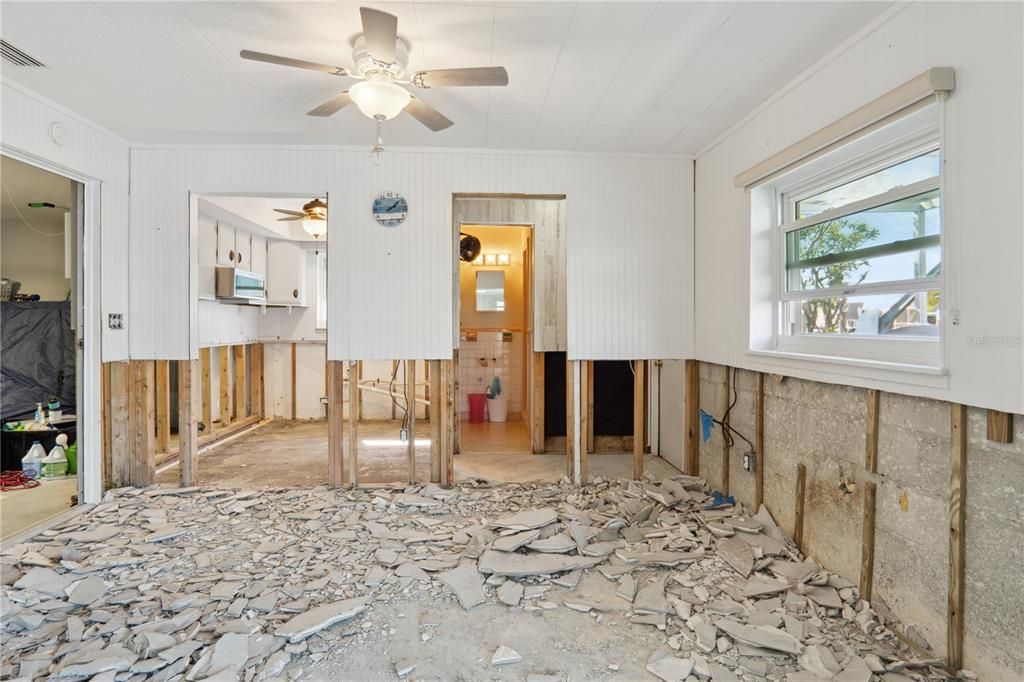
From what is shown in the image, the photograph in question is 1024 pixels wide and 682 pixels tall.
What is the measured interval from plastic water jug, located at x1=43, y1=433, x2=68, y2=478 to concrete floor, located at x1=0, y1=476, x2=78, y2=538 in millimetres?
93

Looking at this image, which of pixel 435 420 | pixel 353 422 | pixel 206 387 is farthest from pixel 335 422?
pixel 206 387

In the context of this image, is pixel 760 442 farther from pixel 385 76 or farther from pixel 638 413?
pixel 385 76

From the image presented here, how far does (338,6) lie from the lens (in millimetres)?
2215

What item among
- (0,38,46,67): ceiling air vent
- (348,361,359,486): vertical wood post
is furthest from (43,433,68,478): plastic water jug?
(0,38,46,67): ceiling air vent

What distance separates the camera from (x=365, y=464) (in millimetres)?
4648

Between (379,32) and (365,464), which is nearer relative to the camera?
(379,32)

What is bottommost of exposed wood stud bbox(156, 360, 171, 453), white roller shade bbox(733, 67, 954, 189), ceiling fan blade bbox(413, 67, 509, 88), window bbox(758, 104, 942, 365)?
exposed wood stud bbox(156, 360, 171, 453)

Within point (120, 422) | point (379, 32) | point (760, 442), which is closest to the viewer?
point (379, 32)

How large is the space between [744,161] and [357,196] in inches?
112

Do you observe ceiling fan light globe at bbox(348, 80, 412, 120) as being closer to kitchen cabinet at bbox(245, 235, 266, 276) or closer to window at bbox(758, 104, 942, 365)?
window at bbox(758, 104, 942, 365)

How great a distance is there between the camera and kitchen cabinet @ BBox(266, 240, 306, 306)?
6.40 meters

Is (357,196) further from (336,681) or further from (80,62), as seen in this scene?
(336,681)

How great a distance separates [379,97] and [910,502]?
3.02 metres

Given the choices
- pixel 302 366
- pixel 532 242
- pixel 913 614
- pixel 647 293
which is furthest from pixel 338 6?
pixel 302 366
